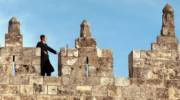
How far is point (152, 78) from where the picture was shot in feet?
61.8

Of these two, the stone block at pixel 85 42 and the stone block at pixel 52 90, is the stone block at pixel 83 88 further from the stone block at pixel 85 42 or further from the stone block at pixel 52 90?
the stone block at pixel 85 42

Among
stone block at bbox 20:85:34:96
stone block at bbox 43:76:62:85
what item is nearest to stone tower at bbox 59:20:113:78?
stone block at bbox 43:76:62:85

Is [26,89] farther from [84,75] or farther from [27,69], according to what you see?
[84,75]

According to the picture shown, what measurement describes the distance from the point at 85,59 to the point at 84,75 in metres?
0.47

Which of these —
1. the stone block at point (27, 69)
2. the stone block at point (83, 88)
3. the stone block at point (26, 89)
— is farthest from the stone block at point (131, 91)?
the stone block at point (26, 89)

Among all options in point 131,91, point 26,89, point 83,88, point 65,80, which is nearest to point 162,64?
point 131,91

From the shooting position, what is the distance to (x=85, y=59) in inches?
731

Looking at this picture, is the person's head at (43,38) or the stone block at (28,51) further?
the person's head at (43,38)

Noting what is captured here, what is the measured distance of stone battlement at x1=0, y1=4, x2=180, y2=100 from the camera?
1833 centimetres

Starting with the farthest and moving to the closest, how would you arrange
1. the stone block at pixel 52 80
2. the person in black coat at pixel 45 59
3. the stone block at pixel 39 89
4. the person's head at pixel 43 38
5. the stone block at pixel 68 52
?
the person's head at pixel 43 38
the person in black coat at pixel 45 59
the stone block at pixel 68 52
the stone block at pixel 52 80
the stone block at pixel 39 89

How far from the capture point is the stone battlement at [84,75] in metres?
18.3

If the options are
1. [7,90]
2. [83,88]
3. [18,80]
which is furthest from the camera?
[83,88]

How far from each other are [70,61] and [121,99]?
6.02 feet

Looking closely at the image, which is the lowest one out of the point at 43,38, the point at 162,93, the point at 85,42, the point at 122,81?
the point at 162,93
